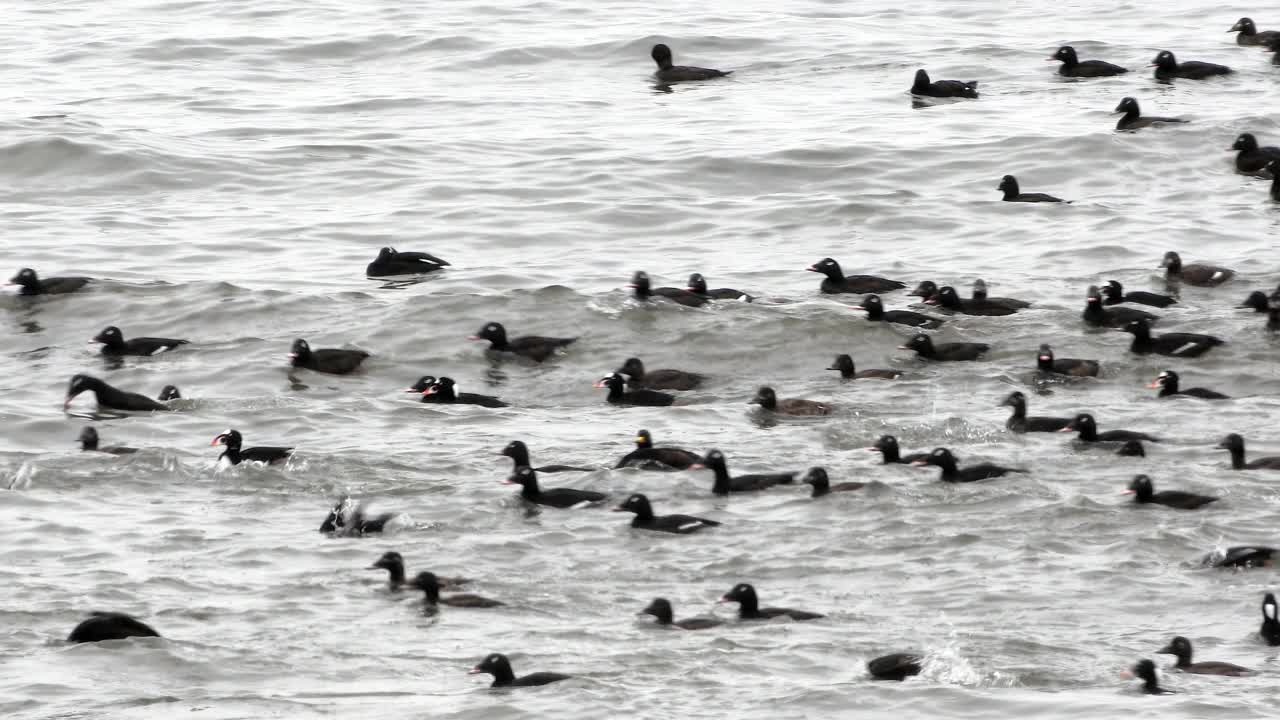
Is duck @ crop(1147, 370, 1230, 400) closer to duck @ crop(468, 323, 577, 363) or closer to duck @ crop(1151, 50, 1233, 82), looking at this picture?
duck @ crop(468, 323, 577, 363)

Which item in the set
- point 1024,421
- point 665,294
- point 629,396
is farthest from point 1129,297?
point 629,396

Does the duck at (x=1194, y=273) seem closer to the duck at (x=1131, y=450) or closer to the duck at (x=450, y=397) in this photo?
the duck at (x=1131, y=450)

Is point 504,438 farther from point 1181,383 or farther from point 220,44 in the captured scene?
point 220,44

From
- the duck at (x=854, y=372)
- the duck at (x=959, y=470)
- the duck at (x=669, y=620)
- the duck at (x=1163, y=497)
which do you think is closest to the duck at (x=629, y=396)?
the duck at (x=854, y=372)

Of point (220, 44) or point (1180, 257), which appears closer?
point (1180, 257)

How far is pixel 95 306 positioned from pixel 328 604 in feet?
37.3

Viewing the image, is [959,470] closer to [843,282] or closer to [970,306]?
[970,306]

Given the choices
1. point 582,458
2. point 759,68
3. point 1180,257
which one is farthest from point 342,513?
point 759,68

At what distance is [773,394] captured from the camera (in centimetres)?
2202

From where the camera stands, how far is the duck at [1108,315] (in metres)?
24.4

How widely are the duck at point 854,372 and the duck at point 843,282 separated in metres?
2.75

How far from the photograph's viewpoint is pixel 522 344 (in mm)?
24766

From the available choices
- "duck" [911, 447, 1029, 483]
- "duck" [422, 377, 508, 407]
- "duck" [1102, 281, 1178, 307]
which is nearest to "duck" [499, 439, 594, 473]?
"duck" [422, 377, 508, 407]

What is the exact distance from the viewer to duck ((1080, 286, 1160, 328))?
24375 millimetres
